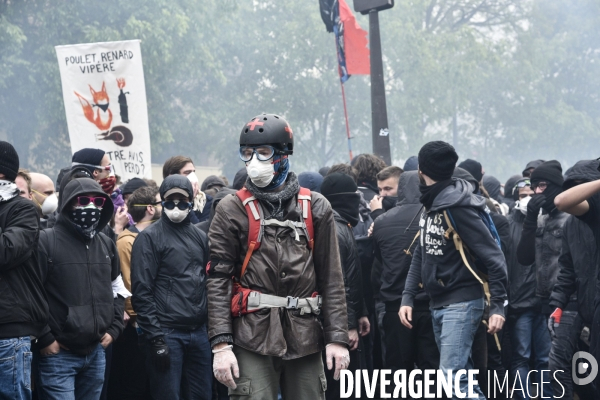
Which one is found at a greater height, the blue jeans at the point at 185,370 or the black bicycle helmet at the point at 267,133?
the black bicycle helmet at the point at 267,133

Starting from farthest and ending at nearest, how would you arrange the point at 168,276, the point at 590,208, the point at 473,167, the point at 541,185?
1. the point at 473,167
2. the point at 541,185
3. the point at 168,276
4. the point at 590,208

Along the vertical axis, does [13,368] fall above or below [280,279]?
below

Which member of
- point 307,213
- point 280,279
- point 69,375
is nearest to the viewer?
point 280,279

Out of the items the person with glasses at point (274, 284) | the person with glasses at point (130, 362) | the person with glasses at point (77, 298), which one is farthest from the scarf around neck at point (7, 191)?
the person with glasses at point (130, 362)

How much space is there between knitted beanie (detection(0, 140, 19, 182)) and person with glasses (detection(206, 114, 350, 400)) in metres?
1.36

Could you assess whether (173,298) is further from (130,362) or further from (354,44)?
(354,44)

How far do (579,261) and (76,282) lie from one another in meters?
3.44

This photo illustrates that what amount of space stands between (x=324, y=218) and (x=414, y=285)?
2180 mm

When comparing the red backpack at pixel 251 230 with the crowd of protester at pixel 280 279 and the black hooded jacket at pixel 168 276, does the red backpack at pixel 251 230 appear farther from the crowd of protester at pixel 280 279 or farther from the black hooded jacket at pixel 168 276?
the black hooded jacket at pixel 168 276

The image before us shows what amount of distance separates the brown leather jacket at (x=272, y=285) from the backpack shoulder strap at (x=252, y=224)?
0.03m

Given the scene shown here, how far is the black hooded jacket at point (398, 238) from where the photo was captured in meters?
7.12

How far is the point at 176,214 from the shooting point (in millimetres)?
6355

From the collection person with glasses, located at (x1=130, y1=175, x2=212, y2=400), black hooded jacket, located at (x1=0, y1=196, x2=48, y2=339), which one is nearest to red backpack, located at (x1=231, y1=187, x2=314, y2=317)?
black hooded jacket, located at (x1=0, y1=196, x2=48, y2=339)

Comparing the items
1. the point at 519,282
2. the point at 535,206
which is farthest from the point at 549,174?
the point at 519,282
